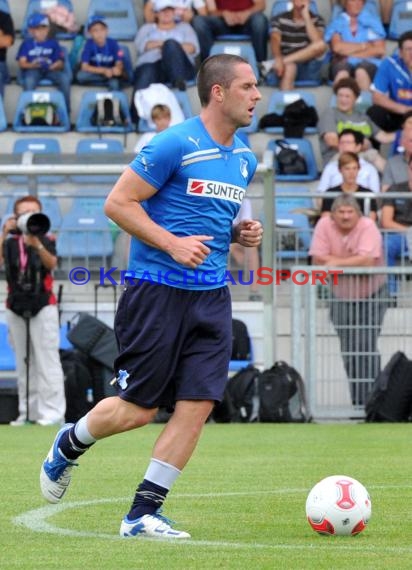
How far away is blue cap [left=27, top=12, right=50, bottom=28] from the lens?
20.3 meters

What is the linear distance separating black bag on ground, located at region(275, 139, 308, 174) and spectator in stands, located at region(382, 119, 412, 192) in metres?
1.57

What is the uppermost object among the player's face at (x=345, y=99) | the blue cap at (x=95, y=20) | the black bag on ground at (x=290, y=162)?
the blue cap at (x=95, y=20)

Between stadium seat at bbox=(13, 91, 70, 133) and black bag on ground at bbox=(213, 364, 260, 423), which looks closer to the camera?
black bag on ground at bbox=(213, 364, 260, 423)

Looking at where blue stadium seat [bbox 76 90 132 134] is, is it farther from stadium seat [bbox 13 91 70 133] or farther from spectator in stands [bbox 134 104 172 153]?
spectator in stands [bbox 134 104 172 153]

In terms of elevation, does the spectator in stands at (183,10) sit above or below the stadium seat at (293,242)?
above

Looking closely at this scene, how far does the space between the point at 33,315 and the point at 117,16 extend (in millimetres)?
7842

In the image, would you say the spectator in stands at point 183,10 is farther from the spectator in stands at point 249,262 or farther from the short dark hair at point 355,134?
the spectator in stands at point 249,262

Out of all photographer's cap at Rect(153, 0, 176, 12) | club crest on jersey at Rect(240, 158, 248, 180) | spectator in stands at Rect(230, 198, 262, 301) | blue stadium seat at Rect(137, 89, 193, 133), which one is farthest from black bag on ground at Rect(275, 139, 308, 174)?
club crest on jersey at Rect(240, 158, 248, 180)

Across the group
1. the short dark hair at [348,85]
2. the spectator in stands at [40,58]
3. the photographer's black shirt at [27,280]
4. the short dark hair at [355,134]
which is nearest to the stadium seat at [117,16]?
the spectator in stands at [40,58]

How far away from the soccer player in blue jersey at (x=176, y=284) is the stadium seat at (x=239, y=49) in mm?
14102

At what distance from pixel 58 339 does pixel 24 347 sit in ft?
1.33

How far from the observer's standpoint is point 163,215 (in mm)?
6562

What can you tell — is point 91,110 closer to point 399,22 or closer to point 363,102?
point 363,102

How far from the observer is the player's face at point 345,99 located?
1903 centimetres
